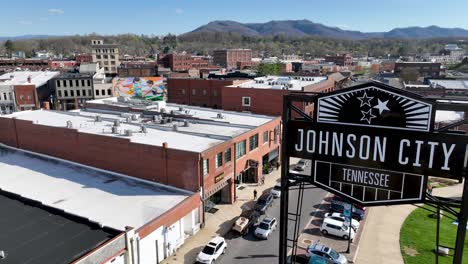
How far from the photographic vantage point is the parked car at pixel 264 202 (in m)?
32.8

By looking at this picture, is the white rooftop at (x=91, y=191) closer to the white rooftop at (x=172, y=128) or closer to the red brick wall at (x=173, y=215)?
the red brick wall at (x=173, y=215)

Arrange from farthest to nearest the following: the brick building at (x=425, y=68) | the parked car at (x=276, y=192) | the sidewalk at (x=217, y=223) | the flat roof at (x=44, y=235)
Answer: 1. the brick building at (x=425, y=68)
2. the parked car at (x=276, y=192)
3. the sidewalk at (x=217, y=223)
4. the flat roof at (x=44, y=235)

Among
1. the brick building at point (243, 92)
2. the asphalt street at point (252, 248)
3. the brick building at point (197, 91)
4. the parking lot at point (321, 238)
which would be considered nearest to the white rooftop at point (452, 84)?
the brick building at point (243, 92)

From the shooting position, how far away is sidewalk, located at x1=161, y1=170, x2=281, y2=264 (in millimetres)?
25972

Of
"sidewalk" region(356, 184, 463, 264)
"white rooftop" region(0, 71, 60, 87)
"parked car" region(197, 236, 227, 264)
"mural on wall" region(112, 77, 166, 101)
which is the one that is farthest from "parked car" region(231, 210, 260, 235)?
"white rooftop" region(0, 71, 60, 87)

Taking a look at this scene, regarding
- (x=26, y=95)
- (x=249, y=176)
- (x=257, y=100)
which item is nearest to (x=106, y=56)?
(x=26, y=95)

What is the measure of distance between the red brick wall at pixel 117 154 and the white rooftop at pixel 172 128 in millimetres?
1030

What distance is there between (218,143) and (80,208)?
1290 cm

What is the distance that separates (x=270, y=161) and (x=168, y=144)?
692 inches

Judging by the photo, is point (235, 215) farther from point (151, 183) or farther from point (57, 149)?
point (57, 149)

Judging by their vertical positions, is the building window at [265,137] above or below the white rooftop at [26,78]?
below

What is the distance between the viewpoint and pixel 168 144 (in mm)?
32594

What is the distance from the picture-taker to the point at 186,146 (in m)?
32.1

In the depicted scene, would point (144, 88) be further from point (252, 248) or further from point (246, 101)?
point (252, 248)
